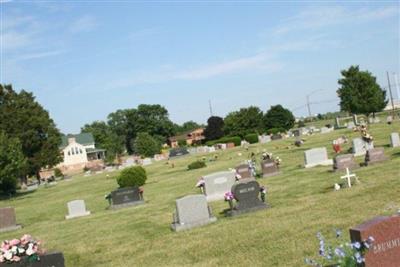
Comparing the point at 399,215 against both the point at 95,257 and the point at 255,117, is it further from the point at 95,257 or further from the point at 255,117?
the point at 255,117

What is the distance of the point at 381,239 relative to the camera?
24.4 ft

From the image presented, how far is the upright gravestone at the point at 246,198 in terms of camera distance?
17562 millimetres

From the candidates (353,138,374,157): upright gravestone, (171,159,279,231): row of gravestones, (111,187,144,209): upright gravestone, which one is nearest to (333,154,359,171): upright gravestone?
(171,159,279,231): row of gravestones

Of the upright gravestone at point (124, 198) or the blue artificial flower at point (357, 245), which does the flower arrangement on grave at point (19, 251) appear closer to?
the blue artificial flower at point (357, 245)

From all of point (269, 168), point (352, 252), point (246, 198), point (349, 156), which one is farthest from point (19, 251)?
point (269, 168)

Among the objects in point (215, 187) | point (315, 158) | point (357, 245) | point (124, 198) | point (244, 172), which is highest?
point (357, 245)

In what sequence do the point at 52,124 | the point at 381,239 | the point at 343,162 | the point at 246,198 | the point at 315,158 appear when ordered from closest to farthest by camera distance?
1. the point at 381,239
2. the point at 246,198
3. the point at 343,162
4. the point at 315,158
5. the point at 52,124

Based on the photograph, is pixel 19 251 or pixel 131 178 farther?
pixel 131 178

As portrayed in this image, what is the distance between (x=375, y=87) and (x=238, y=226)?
62120mm

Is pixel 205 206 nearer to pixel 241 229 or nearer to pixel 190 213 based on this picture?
pixel 190 213

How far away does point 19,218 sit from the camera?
98.0 ft

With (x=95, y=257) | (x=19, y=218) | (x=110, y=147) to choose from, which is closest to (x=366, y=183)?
(x=95, y=257)

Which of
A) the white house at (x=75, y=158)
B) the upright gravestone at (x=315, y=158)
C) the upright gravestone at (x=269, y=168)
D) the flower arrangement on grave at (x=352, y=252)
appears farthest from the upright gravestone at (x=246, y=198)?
the white house at (x=75, y=158)

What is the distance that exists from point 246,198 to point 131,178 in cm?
1944
